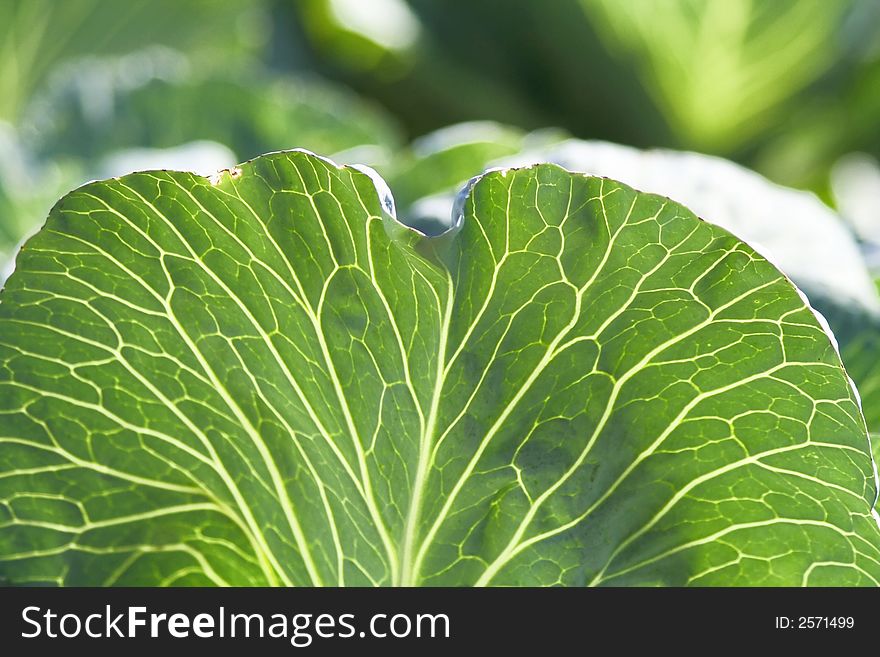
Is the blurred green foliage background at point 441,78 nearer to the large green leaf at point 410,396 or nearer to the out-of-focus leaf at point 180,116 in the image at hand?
the out-of-focus leaf at point 180,116

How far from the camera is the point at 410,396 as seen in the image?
47 cm

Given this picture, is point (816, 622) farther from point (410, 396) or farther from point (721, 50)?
point (721, 50)

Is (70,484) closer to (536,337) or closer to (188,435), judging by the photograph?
(188,435)

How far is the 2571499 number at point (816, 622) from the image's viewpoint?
490 mm

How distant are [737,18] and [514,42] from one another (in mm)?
371

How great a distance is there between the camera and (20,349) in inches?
18.1

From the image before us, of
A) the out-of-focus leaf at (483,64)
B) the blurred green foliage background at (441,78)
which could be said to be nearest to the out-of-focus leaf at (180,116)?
the blurred green foliage background at (441,78)

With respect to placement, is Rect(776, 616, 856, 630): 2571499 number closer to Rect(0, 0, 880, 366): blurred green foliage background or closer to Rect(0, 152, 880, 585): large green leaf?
Rect(0, 152, 880, 585): large green leaf

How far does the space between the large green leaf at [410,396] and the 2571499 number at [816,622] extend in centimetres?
2

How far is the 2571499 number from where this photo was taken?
490 millimetres

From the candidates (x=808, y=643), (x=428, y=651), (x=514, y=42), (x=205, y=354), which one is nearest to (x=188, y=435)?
(x=205, y=354)

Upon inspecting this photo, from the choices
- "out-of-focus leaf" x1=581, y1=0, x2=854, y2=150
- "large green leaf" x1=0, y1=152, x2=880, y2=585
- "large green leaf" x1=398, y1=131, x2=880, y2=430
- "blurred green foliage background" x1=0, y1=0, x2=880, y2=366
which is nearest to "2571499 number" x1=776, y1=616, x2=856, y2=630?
"large green leaf" x1=0, y1=152, x2=880, y2=585

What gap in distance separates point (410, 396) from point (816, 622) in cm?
23

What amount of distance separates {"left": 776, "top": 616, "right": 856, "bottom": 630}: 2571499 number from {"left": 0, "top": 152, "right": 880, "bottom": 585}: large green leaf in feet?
0.07
